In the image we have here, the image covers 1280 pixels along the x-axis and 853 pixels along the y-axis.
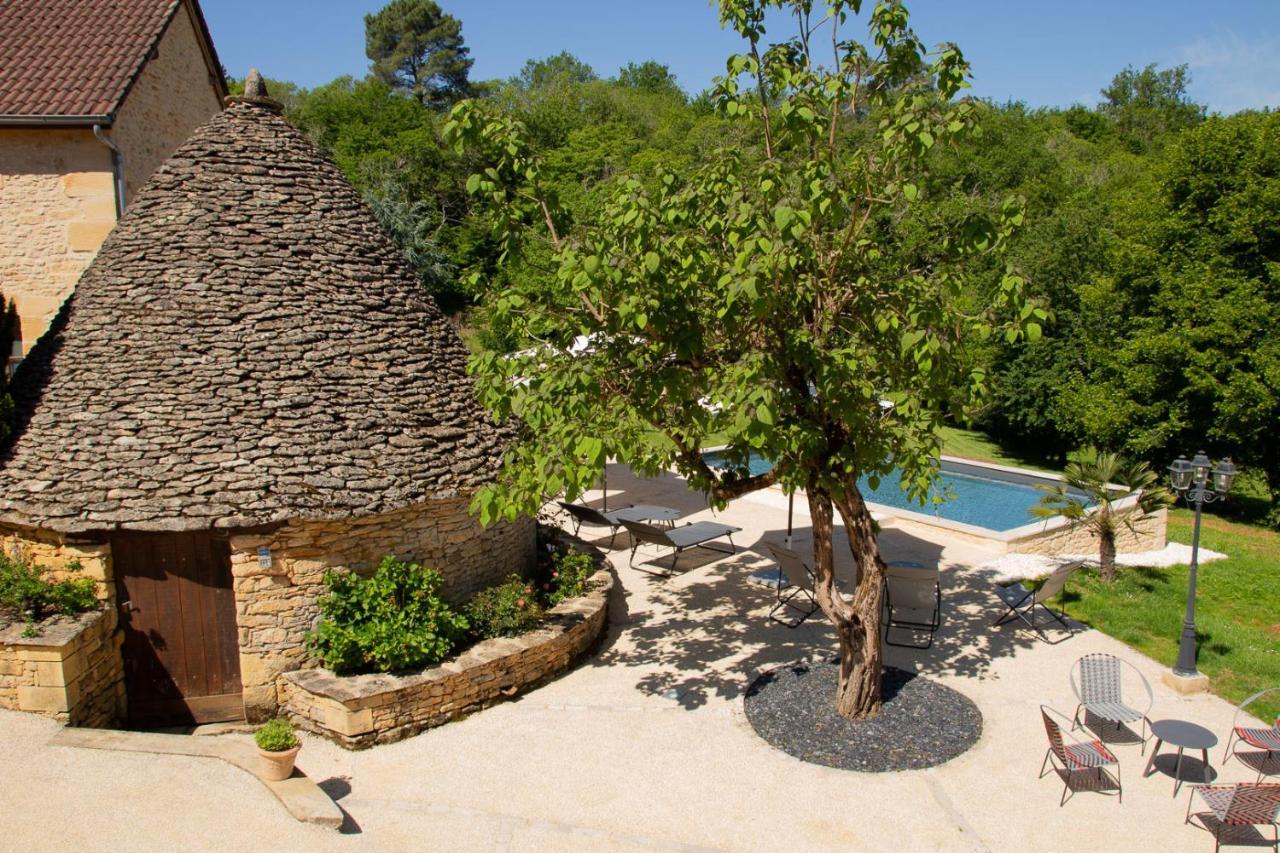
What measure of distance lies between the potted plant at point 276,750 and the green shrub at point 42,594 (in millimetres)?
2944

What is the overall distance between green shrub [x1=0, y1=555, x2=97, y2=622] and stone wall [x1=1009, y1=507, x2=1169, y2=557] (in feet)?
44.1

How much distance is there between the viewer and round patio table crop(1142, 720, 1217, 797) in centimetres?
772

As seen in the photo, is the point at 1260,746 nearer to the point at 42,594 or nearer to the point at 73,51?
the point at 42,594

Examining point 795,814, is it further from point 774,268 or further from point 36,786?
point 36,786

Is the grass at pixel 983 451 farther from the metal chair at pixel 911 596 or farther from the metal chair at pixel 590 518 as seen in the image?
the metal chair at pixel 911 596

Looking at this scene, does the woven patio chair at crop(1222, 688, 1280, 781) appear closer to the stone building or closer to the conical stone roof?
the conical stone roof

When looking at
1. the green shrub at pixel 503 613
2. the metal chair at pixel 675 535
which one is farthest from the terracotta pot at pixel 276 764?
the metal chair at pixel 675 535

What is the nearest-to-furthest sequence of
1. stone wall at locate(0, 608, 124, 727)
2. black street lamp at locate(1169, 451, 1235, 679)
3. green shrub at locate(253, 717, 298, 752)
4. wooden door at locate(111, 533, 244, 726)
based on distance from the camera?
green shrub at locate(253, 717, 298, 752)
stone wall at locate(0, 608, 124, 727)
wooden door at locate(111, 533, 244, 726)
black street lamp at locate(1169, 451, 1235, 679)

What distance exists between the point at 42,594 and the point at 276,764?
350cm

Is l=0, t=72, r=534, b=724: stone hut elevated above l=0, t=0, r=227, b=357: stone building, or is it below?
below

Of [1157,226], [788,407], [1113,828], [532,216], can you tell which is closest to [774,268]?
[788,407]

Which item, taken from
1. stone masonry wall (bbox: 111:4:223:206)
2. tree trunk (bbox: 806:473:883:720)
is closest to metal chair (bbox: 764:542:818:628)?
tree trunk (bbox: 806:473:883:720)

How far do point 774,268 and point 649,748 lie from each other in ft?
16.2

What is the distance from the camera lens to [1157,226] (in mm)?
22078
